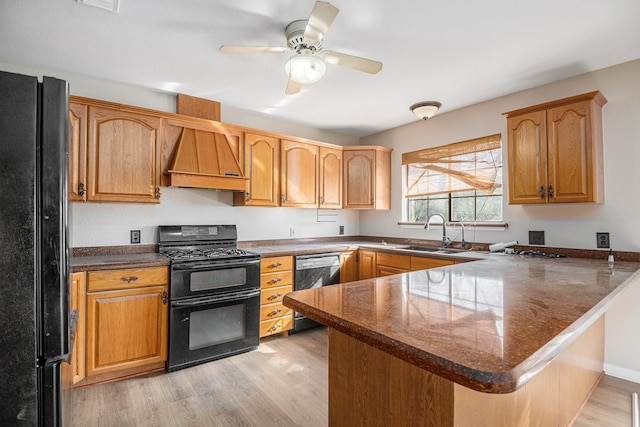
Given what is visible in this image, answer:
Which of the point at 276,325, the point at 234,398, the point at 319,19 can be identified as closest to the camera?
the point at 319,19

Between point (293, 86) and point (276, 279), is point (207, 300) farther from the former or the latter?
point (293, 86)

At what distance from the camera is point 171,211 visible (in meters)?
3.20

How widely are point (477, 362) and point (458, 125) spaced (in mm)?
3392

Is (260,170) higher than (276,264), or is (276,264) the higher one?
(260,170)

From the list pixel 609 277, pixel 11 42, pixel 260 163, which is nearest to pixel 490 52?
pixel 609 277

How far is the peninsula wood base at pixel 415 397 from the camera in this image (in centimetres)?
95

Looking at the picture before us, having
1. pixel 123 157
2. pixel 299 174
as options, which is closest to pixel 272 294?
pixel 299 174

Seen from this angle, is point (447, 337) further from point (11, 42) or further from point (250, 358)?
point (11, 42)

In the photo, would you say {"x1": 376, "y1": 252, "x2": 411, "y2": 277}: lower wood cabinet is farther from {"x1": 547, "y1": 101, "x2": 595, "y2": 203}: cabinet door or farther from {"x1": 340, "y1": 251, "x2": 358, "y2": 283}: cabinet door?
{"x1": 547, "y1": 101, "x2": 595, "y2": 203}: cabinet door

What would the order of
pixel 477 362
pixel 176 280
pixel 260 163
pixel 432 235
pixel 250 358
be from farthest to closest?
pixel 432 235, pixel 260 163, pixel 250 358, pixel 176 280, pixel 477 362

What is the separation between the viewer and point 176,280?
2.60m

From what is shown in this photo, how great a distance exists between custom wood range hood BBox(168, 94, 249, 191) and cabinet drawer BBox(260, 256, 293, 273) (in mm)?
763

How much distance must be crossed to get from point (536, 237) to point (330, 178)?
226cm

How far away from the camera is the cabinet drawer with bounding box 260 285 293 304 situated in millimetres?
3156
